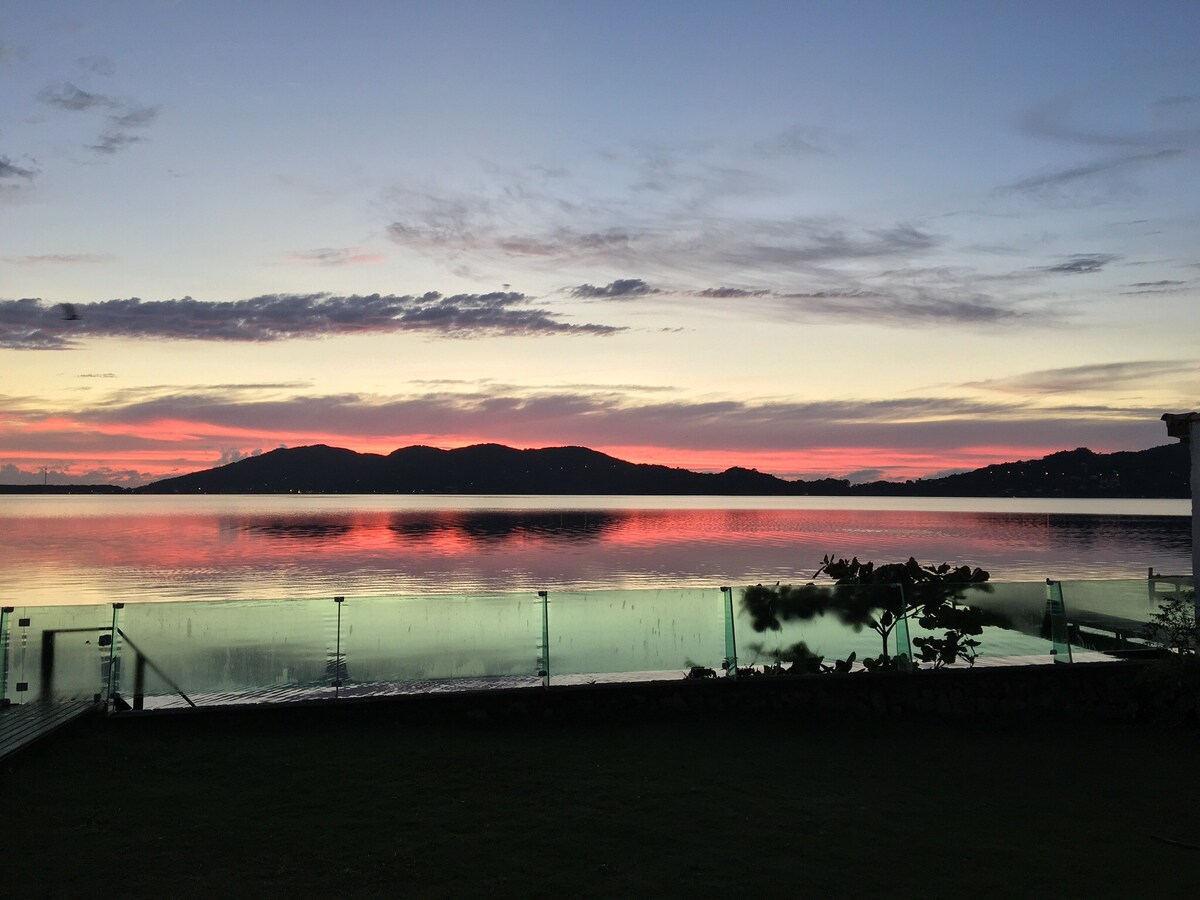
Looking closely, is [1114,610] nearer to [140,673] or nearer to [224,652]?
[224,652]

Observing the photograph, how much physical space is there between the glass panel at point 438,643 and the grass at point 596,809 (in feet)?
3.21

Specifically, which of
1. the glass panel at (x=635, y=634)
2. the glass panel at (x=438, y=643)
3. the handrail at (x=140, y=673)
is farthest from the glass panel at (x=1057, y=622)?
the handrail at (x=140, y=673)

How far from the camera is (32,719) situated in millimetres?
11797

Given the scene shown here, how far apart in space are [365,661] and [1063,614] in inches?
409

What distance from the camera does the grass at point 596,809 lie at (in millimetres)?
7863

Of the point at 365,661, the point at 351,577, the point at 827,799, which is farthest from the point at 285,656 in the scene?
the point at 351,577

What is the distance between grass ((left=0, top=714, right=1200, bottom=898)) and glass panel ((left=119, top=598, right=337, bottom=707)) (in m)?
0.76

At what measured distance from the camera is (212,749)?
11477mm

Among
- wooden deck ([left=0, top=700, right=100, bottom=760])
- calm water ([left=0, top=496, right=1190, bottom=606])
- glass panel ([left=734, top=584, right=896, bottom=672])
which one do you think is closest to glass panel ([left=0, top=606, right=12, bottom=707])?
wooden deck ([left=0, top=700, right=100, bottom=760])

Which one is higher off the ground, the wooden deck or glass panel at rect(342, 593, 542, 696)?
glass panel at rect(342, 593, 542, 696)

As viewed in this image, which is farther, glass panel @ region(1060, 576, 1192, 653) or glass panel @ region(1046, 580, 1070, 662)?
glass panel @ region(1060, 576, 1192, 653)

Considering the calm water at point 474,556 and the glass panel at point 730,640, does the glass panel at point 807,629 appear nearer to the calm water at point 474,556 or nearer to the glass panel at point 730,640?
the glass panel at point 730,640

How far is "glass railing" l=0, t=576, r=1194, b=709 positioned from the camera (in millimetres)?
12938

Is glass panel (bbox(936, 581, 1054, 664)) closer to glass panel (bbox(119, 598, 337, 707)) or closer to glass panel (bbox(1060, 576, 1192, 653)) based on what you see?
glass panel (bbox(1060, 576, 1192, 653))
